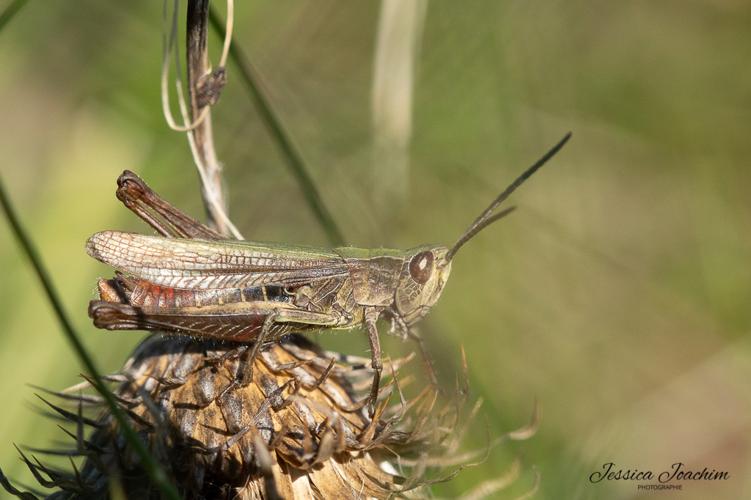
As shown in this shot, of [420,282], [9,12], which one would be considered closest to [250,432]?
[420,282]

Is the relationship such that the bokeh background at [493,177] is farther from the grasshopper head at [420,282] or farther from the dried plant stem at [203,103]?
the dried plant stem at [203,103]

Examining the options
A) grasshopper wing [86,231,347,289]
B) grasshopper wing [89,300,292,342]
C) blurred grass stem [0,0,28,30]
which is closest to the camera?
blurred grass stem [0,0,28,30]

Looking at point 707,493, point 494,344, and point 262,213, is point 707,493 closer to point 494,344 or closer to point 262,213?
point 494,344

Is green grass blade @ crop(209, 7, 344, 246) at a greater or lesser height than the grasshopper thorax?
greater

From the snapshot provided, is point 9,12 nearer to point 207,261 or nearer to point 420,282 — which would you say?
point 207,261

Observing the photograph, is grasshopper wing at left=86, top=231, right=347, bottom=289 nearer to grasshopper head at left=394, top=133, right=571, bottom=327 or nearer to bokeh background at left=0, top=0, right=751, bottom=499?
grasshopper head at left=394, top=133, right=571, bottom=327
